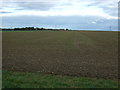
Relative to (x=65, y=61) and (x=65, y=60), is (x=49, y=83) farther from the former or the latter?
(x=65, y=60)

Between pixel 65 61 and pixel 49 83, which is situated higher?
pixel 65 61

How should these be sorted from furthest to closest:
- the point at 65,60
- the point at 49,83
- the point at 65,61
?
the point at 65,60 → the point at 65,61 → the point at 49,83

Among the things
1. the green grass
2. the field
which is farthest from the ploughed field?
the green grass

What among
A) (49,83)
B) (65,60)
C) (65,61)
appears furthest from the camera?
(65,60)

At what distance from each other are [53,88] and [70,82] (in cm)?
93

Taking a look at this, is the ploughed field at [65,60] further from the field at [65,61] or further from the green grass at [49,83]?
the green grass at [49,83]

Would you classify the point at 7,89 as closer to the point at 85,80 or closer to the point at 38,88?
the point at 38,88

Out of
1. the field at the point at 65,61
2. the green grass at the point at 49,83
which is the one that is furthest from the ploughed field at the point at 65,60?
the green grass at the point at 49,83

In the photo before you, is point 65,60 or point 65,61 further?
point 65,60

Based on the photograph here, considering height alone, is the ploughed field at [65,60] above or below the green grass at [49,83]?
above

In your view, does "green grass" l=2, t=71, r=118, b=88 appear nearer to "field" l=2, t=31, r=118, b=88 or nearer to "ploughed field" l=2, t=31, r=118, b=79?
"field" l=2, t=31, r=118, b=88

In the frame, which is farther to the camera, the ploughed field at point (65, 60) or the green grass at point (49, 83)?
the ploughed field at point (65, 60)

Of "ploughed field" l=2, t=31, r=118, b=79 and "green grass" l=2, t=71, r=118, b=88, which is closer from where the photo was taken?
"green grass" l=2, t=71, r=118, b=88

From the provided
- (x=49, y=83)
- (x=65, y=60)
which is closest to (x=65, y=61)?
(x=65, y=60)
